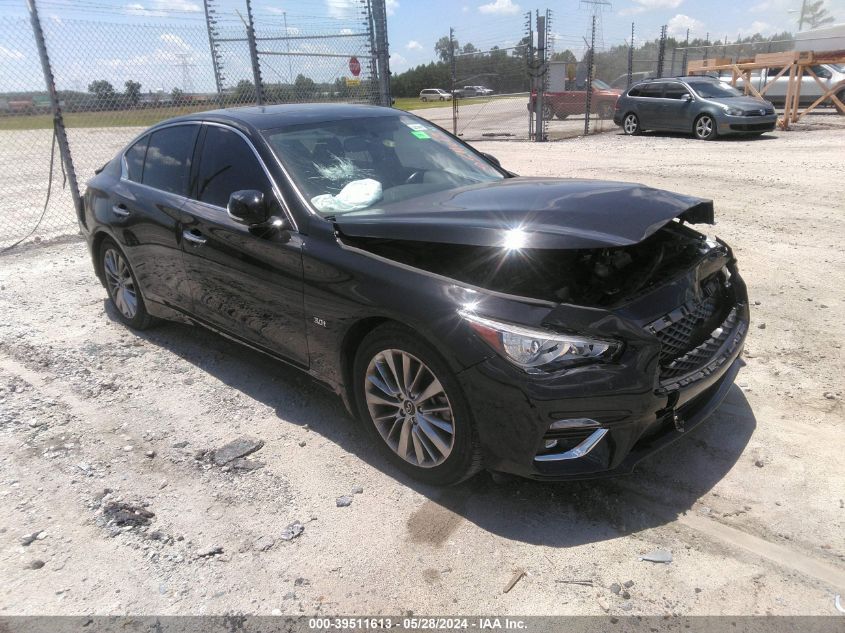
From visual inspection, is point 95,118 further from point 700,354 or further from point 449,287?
point 700,354

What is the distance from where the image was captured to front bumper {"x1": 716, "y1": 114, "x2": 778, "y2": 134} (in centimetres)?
1496

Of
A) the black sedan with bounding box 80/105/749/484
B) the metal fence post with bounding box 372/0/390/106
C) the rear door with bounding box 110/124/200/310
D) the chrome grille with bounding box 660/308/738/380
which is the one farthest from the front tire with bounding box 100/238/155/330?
the metal fence post with bounding box 372/0/390/106

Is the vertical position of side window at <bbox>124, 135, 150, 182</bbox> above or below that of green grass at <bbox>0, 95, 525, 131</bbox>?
below

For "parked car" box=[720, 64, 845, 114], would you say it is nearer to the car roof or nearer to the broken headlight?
the car roof

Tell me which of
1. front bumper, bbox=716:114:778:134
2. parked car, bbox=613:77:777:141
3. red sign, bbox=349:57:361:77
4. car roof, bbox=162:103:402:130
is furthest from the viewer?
parked car, bbox=613:77:777:141

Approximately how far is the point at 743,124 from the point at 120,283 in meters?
14.8

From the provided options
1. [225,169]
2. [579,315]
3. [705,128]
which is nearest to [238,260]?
[225,169]

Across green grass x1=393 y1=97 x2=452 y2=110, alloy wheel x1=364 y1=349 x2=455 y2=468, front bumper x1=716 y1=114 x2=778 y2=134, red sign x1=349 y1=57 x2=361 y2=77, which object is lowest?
alloy wheel x1=364 y1=349 x2=455 y2=468

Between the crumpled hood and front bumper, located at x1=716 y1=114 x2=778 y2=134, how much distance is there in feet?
44.9

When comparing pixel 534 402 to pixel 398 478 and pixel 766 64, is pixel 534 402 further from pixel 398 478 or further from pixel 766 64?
pixel 766 64

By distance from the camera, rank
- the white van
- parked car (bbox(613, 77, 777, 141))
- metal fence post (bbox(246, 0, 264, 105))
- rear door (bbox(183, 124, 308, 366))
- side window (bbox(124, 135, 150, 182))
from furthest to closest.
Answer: the white van
parked car (bbox(613, 77, 777, 141))
metal fence post (bbox(246, 0, 264, 105))
side window (bbox(124, 135, 150, 182))
rear door (bbox(183, 124, 308, 366))

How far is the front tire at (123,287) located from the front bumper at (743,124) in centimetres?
1462

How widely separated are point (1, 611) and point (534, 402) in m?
2.24

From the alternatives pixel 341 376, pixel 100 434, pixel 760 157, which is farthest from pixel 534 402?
pixel 760 157
